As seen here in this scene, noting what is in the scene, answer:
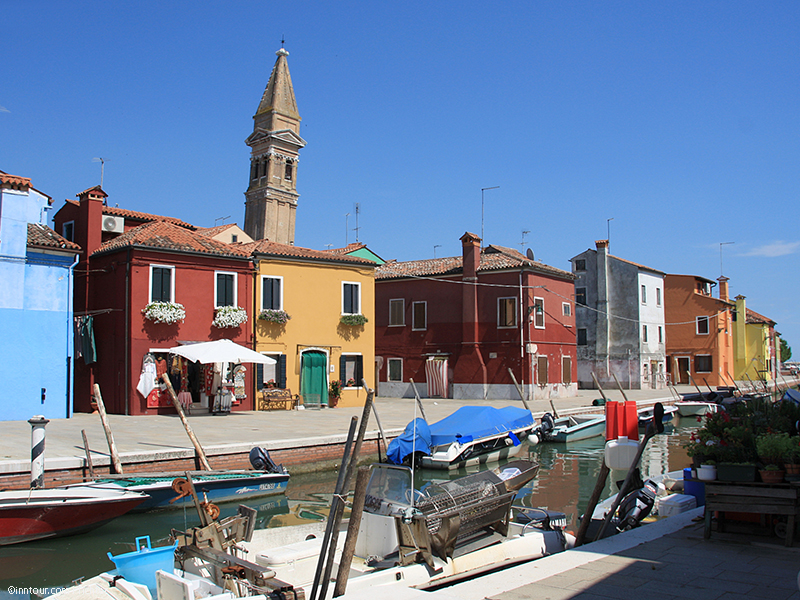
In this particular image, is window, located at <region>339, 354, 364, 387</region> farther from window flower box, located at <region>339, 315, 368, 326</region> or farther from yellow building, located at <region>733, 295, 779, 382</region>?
yellow building, located at <region>733, 295, 779, 382</region>

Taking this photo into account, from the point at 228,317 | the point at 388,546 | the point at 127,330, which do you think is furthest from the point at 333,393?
the point at 388,546

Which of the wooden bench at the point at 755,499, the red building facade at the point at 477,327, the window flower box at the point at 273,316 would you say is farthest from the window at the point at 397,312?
the wooden bench at the point at 755,499

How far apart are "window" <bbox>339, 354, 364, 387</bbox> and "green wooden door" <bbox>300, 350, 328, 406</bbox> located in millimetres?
862

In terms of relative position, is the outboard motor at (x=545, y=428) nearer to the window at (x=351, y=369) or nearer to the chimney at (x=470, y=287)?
the window at (x=351, y=369)

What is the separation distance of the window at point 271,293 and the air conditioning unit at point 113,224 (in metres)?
5.39

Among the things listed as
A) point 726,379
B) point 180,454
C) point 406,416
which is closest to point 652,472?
point 406,416

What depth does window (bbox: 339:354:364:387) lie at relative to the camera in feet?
90.3

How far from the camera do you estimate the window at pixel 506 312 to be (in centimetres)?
3291

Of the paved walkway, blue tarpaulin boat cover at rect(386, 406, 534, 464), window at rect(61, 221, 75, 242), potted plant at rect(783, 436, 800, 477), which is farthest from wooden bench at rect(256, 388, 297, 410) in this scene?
potted plant at rect(783, 436, 800, 477)

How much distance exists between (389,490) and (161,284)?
17.0 metres

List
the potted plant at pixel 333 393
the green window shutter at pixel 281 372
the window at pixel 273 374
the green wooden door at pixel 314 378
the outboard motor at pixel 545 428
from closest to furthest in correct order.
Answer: the outboard motor at pixel 545 428 → the window at pixel 273 374 → the green window shutter at pixel 281 372 → the green wooden door at pixel 314 378 → the potted plant at pixel 333 393

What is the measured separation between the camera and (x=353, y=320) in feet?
91.8

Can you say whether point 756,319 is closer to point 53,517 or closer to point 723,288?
point 723,288

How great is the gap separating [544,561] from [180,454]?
9.66m
